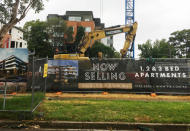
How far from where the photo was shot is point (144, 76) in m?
8.20

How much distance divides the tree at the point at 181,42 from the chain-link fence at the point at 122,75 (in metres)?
56.9

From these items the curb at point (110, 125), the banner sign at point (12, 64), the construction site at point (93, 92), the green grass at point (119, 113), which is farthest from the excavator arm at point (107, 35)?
the curb at point (110, 125)

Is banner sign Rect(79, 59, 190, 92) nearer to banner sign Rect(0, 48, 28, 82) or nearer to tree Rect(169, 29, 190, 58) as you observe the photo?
→ banner sign Rect(0, 48, 28, 82)

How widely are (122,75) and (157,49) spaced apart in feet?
181

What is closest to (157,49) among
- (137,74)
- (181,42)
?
(181,42)

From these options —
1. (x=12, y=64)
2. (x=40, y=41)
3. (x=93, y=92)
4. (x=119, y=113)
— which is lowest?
(x=119, y=113)

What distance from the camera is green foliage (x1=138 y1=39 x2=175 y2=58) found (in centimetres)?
5565

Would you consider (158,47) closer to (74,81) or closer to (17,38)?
(17,38)

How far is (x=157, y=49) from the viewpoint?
2261 inches

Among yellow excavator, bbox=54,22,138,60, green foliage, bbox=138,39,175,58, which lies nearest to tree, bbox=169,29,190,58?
green foliage, bbox=138,39,175,58

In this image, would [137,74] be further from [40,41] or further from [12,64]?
[40,41]

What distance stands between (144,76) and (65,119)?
5.43 m

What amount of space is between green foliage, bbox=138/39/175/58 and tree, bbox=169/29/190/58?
387 cm

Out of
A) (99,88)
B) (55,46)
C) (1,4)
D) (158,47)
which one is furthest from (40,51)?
(158,47)
